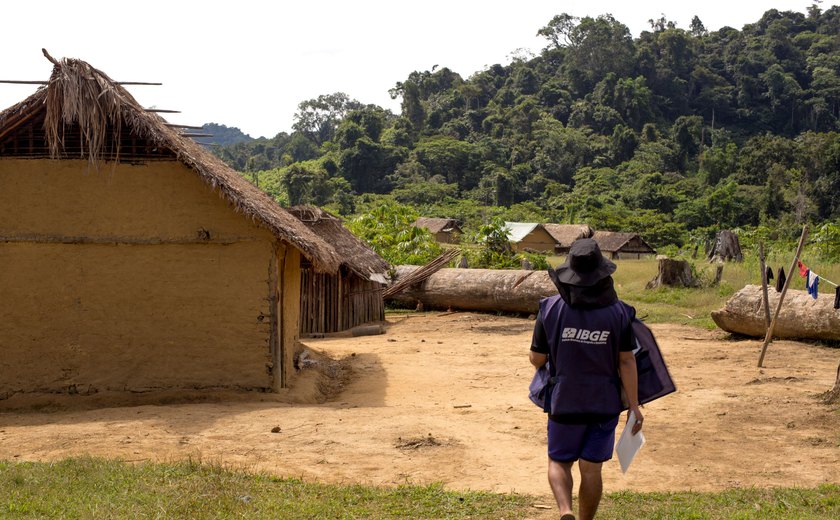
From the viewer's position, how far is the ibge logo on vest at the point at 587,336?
440 cm

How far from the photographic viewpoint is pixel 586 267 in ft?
14.6

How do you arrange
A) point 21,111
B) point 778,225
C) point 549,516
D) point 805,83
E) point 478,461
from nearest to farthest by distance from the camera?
point 549,516
point 478,461
point 21,111
point 778,225
point 805,83

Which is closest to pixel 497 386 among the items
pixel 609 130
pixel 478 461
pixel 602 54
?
pixel 478 461

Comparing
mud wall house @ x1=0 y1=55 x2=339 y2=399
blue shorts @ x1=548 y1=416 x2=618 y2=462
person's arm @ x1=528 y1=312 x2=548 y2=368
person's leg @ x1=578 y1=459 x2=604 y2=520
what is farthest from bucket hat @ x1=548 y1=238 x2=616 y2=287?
mud wall house @ x1=0 y1=55 x2=339 y2=399

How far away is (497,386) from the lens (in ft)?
36.7

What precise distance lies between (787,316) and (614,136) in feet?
194

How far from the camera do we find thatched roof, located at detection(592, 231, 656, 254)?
44562 millimetres

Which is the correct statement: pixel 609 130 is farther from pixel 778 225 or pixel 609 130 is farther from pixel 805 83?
pixel 778 225

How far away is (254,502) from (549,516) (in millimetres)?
1874

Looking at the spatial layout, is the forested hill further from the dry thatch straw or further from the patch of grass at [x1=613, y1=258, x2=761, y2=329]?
the dry thatch straw

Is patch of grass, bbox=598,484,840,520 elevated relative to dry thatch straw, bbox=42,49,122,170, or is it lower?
lower

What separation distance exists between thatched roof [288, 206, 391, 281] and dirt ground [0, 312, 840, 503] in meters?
4.53

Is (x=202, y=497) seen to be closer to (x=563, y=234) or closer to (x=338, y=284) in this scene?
(x=338, y=284)

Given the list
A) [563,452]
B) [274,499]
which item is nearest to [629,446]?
[563,452]
